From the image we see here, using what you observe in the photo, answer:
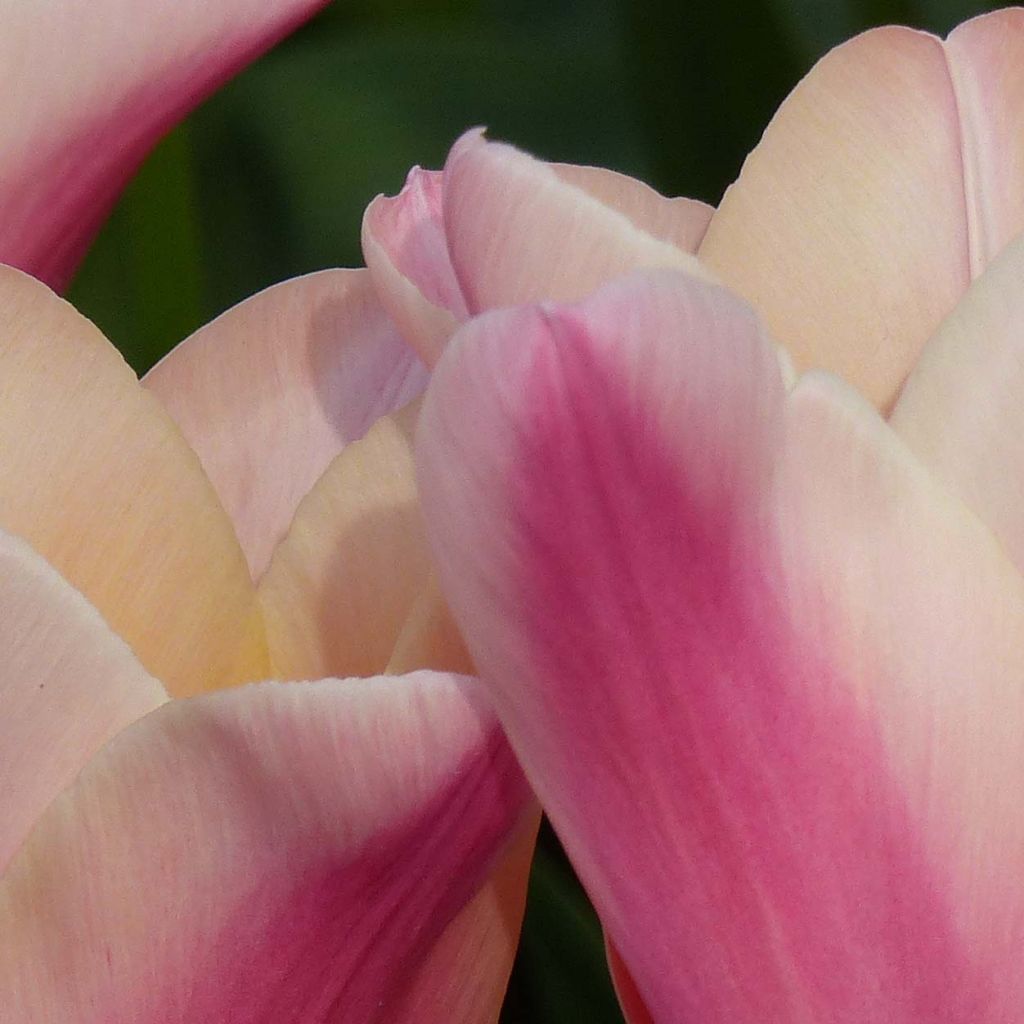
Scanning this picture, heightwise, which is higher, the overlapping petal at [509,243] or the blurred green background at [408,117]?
the overlapping petal at [509,243]

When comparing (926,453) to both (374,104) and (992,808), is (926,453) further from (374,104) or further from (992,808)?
(374,104)

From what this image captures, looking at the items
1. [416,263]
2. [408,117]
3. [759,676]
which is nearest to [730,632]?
[759,676]

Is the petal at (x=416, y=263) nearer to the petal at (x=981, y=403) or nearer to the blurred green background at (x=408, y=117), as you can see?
the petal at (x=981, y=403)

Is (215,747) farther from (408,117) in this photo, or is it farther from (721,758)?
(408,117)

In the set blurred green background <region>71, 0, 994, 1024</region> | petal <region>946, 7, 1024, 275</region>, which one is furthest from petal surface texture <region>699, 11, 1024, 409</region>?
blurred green background <region>71, 0, 994, 1024</region>

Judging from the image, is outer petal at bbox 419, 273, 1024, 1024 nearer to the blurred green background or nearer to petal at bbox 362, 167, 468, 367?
petal at bbox 362, 167, 468, 367

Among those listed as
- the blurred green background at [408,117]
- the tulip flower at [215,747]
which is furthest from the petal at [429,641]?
the blurred green background at [408,117]

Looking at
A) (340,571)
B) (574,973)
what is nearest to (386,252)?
(340,571)
